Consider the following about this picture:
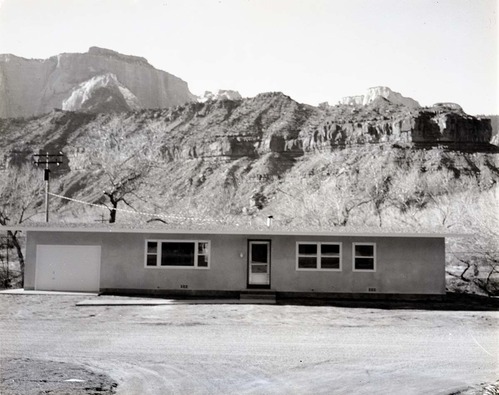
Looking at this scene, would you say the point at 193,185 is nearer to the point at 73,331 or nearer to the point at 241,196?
the point at 241,196

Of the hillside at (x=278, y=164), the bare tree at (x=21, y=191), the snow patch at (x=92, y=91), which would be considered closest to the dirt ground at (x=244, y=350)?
the hillside at (x=278, y=164)

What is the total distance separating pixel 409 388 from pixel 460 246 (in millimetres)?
37078

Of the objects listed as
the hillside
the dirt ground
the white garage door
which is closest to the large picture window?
the white garage door

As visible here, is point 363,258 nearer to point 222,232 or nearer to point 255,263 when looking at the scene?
point 255,263

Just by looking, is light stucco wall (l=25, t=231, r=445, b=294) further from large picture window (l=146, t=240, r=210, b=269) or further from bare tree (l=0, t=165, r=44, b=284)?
bare tree (l=0, t=165, r=44, b=284)

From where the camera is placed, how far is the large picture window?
19.8 meters

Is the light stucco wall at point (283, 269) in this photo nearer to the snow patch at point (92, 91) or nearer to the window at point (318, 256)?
the window at point (318, 256)

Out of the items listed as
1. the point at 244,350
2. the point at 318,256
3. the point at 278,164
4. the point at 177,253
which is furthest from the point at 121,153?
the point at 244,350

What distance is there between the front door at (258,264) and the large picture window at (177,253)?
1422mm

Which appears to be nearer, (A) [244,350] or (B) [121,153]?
(A) [244,350]

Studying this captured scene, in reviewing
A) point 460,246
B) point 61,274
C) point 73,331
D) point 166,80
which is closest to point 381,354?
point 73,331

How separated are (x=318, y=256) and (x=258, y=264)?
199 centimetres

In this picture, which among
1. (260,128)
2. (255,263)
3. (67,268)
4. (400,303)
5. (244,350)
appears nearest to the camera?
(244,350)

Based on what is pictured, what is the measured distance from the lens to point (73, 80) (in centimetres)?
13312
